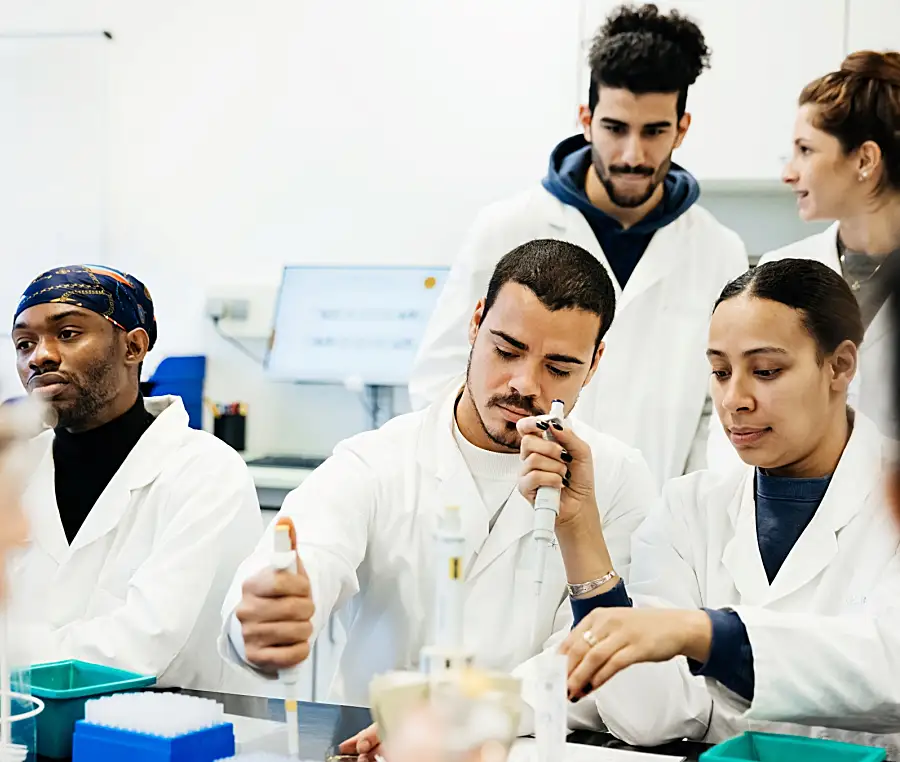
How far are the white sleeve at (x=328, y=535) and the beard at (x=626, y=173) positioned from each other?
0.96m

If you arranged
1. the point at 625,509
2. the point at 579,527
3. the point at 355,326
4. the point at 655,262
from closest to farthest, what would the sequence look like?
the point at 579,527
the point at 625,509
the point at 655,262
the point at 355,326

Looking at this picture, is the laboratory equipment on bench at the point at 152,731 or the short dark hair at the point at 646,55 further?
the short dark hair at the point at 646,55

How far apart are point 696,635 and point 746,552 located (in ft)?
1.00

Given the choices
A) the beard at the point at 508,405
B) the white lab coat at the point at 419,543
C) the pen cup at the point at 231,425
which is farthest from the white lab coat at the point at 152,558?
the pen cup at the point at 231,425

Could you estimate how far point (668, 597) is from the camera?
1.62 m

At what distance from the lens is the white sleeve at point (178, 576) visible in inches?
68.3

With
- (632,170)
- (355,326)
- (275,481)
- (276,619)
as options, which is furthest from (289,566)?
(355,326)

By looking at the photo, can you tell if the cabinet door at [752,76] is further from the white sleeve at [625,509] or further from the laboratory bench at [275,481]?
the white sleeve at [625,509]

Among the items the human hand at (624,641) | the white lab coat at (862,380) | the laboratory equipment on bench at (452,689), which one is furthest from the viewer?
the human hand at (624,641)

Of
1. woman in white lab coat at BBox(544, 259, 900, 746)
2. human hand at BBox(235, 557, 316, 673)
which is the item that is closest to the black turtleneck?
human hand at BBox(235, 557, 316, 673)

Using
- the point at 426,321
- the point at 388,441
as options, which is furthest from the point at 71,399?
the point at 426,321

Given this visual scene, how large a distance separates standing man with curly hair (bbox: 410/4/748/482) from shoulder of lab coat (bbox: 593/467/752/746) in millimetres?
854

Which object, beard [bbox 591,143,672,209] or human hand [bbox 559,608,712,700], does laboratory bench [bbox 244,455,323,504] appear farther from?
human hand [bbox 559,608,712,700]

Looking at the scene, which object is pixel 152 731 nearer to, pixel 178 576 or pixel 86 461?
pixel 178 576
